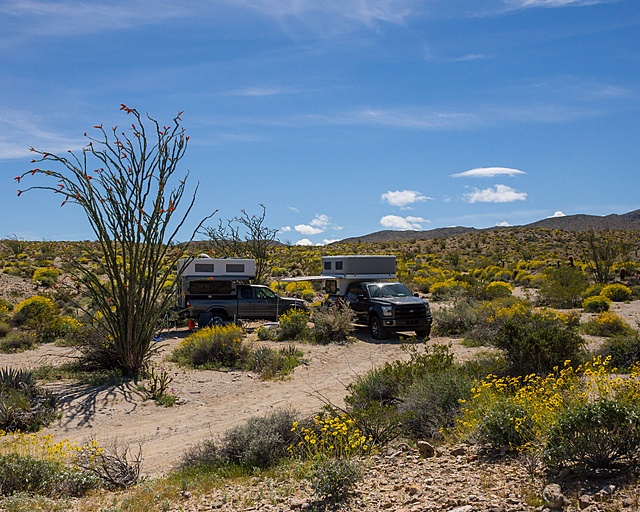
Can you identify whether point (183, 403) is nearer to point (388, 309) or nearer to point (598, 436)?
point (598, 436)

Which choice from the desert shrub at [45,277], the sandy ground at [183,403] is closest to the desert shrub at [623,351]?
the sandy ground at [183,403]

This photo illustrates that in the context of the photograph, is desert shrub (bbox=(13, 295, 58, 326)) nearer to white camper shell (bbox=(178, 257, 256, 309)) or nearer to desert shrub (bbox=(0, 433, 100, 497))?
white camper shell (bbox=(178, 257, 256, 309))

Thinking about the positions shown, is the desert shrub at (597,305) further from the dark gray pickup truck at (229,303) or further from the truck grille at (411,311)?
the dark gray pickup truck at (229,303)

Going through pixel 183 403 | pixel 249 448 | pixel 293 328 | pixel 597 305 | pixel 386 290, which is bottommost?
pixel 183 403

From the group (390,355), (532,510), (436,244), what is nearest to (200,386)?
(390,355)

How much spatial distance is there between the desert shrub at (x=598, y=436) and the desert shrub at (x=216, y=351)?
9.52 m

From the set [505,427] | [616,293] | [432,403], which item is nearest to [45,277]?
[616,293]

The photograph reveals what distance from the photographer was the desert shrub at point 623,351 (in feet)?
38.3

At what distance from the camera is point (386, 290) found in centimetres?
1991

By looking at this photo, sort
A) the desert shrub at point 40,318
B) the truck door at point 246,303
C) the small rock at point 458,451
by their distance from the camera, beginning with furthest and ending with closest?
the truck door at point 246,303 < the desert shrub at point 40,318 < the small rock at point 458,451

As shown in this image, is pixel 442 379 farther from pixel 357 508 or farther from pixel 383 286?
pixel 383 286

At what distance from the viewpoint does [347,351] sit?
17031 millimetres

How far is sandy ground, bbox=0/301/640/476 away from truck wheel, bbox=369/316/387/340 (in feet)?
9.49

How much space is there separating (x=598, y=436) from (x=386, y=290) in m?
14.3
